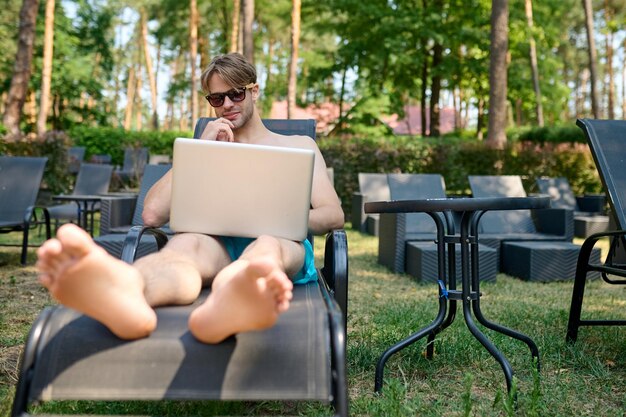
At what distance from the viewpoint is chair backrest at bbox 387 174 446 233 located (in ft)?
21.3

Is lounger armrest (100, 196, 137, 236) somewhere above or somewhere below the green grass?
above

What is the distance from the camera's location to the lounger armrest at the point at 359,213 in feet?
31.2

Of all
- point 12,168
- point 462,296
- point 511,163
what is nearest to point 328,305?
point 462,296

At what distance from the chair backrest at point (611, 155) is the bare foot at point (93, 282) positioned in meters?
2.34

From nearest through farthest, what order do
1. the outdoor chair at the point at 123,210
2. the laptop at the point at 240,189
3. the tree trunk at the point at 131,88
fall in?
the laptop at the point at 240,189 < the outdoor chair at the point at 123,210 < the tree trunk at the point at 131,88

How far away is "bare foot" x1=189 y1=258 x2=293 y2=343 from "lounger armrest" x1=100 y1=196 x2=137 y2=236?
378 centimetres

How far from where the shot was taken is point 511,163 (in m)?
11.4

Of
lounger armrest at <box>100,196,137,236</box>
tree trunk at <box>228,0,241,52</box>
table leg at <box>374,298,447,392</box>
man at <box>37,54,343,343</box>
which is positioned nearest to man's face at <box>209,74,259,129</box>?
man at <box>37,54,343,343</box>

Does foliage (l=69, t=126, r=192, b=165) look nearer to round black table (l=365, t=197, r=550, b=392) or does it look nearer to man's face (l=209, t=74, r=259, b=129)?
man's face (l=209, t=74, r=259, b=129)

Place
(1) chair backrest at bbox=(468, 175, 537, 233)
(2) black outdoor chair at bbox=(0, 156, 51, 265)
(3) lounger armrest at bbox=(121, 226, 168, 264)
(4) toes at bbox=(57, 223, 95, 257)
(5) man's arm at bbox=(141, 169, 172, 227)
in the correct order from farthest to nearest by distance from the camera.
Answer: (1) chair backrest at bbox=(468, 175, 537, 233)
(2) black outdoor chair at bbox=(0, 156, 51, 265)
(5) man's arm at bbox=(141, 169, 172, 227)
(3) lounger armrest at bbox=(121, 226, 168, 264)
(4) toes at bbox=(57, 223, 95, 257)

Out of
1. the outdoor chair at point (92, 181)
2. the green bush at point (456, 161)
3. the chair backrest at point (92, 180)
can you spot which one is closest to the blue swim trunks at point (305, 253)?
the outdoor chair at point (92, 181)

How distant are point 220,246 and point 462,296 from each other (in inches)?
42.6

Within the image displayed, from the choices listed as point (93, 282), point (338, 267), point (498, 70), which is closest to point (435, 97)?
point (498, 70)

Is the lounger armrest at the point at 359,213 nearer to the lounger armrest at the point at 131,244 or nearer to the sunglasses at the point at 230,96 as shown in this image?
the sunglasses at the point at 230,96
